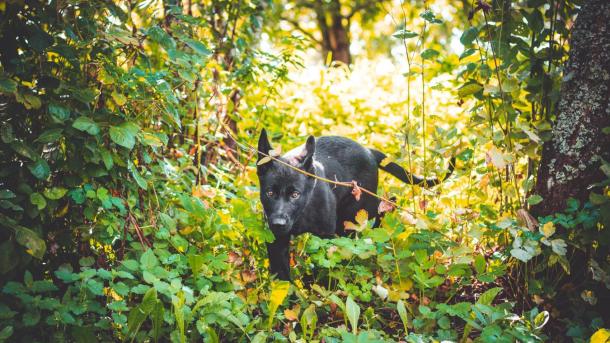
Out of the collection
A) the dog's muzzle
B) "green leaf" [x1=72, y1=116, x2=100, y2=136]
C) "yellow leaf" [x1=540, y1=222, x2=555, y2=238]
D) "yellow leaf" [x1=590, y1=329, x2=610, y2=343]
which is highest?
"green leaf" [x1=72, y1=116, x2=100, y2=136]

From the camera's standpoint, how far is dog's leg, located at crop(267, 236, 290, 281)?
3.47m

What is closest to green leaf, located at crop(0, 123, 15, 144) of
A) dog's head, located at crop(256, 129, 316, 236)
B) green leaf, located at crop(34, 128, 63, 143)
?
green leaf, located at crop(34, 128, 63, 143)

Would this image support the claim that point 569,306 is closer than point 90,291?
No

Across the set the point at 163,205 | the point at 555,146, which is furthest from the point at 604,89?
the point at 163,205

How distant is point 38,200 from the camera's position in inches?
94.0

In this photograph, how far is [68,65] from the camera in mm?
2801

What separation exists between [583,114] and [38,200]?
320 centimetres

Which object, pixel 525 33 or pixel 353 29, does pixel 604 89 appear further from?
pixel 353 29

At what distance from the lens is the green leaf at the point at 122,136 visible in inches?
95.6

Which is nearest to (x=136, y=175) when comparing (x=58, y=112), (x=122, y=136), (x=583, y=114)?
(x=122, y=136)

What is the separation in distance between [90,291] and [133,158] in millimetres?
882

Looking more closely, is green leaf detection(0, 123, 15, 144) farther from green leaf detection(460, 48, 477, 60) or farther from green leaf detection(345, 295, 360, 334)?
green leaf detection(460, 48, 477, 60)

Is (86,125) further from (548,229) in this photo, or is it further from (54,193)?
(548,229)

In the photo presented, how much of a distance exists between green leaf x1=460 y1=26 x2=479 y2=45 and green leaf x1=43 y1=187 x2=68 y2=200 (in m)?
2.63
